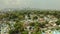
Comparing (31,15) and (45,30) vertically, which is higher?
(31,15)

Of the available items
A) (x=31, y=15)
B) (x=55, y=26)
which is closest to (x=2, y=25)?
(x=31, y=15)

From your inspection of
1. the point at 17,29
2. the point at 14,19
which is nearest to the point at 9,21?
the point at 14,19

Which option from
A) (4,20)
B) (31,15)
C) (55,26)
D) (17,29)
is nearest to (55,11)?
(55,26)

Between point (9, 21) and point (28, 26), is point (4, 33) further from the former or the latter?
point (28, 26)

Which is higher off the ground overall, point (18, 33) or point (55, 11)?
point (55, 11)

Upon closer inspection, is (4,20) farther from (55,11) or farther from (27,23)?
(55,11)

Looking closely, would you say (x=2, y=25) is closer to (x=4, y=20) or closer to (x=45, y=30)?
(x=4, y=20)

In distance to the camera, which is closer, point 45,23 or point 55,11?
point 55,11

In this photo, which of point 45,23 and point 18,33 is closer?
point 18,33
